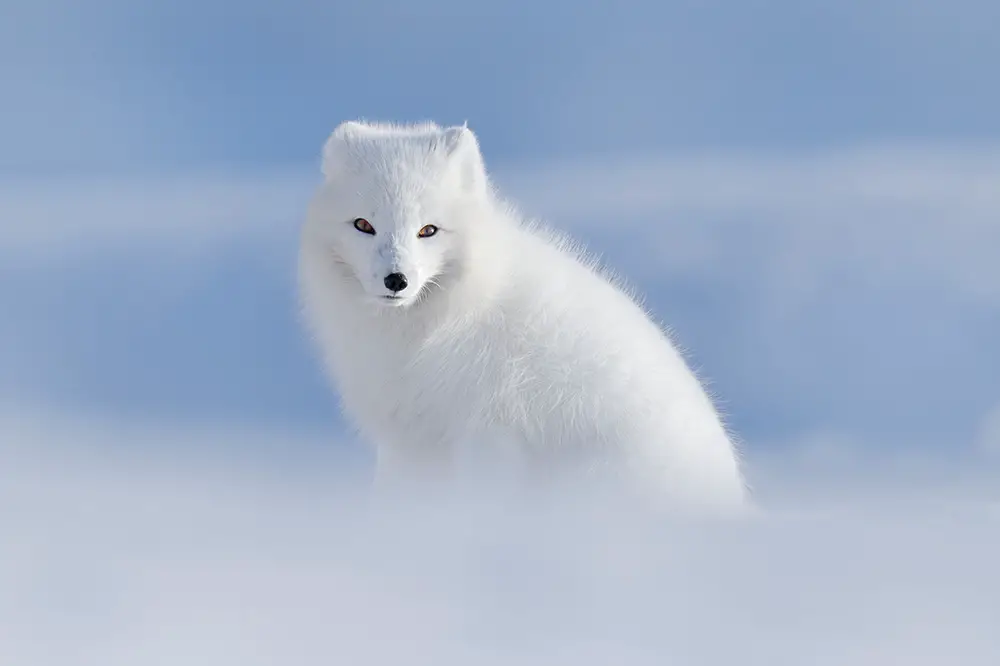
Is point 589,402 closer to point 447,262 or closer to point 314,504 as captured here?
point 447,262

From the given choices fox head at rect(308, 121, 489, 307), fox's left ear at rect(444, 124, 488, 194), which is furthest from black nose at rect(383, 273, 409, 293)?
fox's left ear at rect(444, 124, 488, 194)

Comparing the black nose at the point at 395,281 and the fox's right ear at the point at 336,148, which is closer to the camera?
the black nose at the point at 395,281

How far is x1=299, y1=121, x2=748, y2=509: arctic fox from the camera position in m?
5.30

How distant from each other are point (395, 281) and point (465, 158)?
80 centimetres

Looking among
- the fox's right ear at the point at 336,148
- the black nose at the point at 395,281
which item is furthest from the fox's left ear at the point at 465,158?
the black nose at the point at 395,281

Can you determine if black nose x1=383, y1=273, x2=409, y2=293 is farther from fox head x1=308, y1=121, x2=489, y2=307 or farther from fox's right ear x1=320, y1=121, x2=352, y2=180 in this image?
fox's right ear x1=320, y1=121, x2=352, y2=180

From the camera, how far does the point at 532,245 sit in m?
5.83

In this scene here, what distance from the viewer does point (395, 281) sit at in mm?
5145

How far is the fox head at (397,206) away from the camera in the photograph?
5.25m

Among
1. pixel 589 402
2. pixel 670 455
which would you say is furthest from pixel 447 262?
pixel 670 455

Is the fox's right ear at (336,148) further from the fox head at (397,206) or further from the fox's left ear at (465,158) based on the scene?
the fox's left ear at (465,158)

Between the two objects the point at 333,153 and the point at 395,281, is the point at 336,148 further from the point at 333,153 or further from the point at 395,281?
the point at 395,281

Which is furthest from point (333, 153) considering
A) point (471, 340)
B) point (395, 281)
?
point (471, 340)

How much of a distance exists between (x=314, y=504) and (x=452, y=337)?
929mm
